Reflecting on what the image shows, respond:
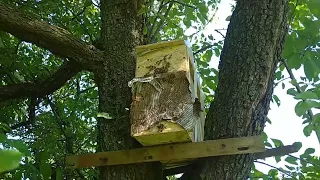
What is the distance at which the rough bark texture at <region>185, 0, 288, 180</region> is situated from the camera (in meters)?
1.48

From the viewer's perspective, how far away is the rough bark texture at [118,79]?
162 centimetres

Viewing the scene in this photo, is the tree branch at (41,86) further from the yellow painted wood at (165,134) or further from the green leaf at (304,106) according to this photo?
the green leaf at (304,106)

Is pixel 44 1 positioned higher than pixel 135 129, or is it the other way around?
pixel 44 1

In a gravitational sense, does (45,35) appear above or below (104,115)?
above

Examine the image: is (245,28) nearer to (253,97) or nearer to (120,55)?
(253,97)

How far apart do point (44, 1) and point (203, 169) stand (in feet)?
6.63

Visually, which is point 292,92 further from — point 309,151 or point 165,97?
point 165,97

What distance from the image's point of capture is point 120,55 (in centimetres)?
188

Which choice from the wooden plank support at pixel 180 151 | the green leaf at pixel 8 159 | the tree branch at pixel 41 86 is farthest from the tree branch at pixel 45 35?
the green leaf at pixel 8 159

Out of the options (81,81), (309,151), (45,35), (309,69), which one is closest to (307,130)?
(309,151)

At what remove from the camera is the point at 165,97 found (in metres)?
1.50

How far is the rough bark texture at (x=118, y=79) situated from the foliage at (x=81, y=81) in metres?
0.11

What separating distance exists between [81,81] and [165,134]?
201cm

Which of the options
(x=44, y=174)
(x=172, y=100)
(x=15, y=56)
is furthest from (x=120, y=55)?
(x=15, y=56)
